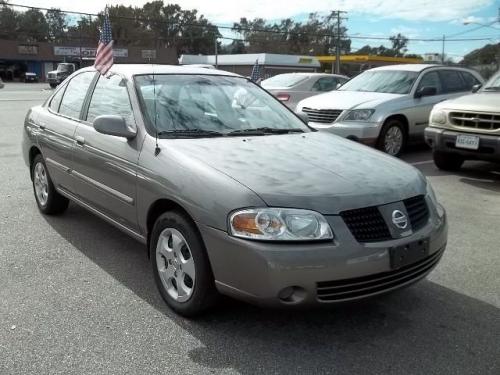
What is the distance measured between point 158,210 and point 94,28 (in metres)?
84.4

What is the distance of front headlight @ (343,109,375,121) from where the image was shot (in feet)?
29.3

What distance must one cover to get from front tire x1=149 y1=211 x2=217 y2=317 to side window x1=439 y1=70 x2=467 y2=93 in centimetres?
846

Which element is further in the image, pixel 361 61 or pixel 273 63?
pixel 361 61

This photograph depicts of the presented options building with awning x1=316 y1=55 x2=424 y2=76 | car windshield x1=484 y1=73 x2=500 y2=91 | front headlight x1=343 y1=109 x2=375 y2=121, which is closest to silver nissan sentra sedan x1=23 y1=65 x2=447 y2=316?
front headlight x1=343 y1=109 x2=375 y2=121

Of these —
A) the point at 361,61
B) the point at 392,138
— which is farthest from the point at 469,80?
the point at 361,61

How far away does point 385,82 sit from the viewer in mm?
10172

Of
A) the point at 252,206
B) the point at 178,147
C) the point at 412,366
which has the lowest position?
the point at 412,366

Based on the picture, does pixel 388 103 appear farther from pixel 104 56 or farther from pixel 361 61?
pixel 361 61

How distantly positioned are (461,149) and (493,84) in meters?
1.63

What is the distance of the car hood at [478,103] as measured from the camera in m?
7.35

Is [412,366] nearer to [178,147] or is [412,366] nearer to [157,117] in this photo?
[178,147]

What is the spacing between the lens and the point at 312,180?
126 inches

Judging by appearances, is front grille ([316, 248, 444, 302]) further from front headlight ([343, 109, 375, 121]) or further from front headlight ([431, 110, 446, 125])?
front headlight ([343, 109, 375, 121])

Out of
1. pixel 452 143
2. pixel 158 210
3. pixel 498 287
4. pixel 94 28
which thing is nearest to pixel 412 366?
pixel 498 287
